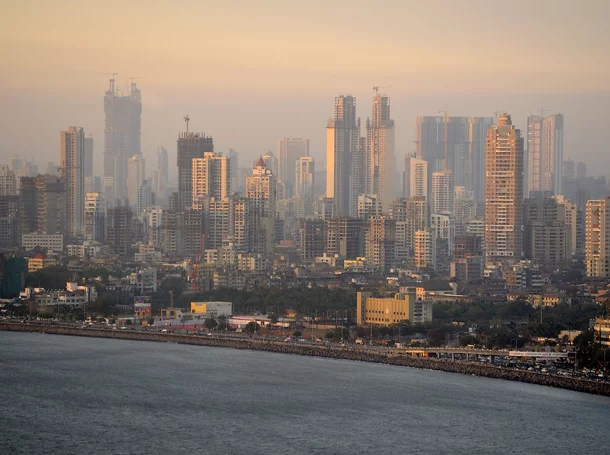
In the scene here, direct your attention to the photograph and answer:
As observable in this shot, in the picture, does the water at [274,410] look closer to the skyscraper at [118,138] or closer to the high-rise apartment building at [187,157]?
the high-rise apartment building at [187,157]

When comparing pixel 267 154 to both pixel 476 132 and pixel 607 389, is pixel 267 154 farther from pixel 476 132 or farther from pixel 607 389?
pixel 607 389

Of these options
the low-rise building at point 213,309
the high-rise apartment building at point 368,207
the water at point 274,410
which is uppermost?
the high-rise apartment building at point 368,207

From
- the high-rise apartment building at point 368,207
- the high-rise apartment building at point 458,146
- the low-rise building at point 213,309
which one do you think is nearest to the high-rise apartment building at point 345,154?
the high-rise apartment building at point 458,146

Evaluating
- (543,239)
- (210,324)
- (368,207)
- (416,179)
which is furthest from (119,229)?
(210,324)

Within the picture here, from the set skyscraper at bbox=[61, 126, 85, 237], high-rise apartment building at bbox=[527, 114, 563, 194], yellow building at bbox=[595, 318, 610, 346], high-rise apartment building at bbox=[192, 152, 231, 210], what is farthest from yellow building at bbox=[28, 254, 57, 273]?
high-rise apartment building at bbox=[527, 114, 563, 194]

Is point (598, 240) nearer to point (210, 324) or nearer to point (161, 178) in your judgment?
Answer: point (210, 324)
